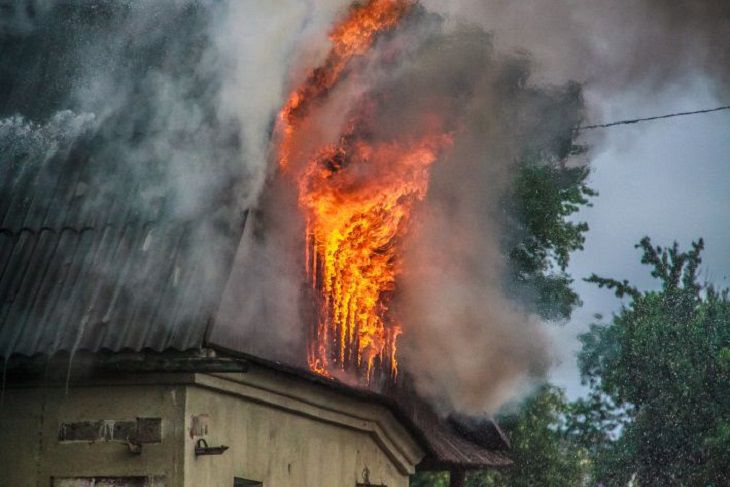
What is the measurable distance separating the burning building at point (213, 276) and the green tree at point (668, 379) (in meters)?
11.6

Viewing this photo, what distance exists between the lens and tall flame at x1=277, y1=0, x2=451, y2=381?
13516mm

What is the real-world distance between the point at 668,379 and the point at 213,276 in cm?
1766

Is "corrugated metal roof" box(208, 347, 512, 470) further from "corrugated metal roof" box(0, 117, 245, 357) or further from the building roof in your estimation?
"corrugated metal roof" box(0, 117, 245, 357)

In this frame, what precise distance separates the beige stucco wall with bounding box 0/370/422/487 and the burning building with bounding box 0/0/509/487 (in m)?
0.02

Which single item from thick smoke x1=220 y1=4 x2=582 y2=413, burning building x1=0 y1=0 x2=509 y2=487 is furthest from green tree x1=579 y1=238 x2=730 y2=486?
burning building x1=0 y1=0 x2=509 y2=487

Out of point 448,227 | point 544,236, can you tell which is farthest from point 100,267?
point 544,236

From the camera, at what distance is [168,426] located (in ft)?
35.2

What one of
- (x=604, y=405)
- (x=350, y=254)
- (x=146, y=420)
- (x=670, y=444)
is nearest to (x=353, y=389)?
(x=350, y=254)

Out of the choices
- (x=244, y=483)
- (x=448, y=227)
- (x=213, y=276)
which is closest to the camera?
(x=213, y=276)

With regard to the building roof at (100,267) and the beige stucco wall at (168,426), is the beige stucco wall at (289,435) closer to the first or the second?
the beige stucco wall at (168,426)

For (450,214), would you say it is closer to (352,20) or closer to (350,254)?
(350,254)

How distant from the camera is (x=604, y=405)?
29.3 meters

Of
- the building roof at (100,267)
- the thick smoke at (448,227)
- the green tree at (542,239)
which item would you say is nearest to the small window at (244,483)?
the building roof at (100,267)

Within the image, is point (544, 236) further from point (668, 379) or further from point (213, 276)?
point (213, 276)
